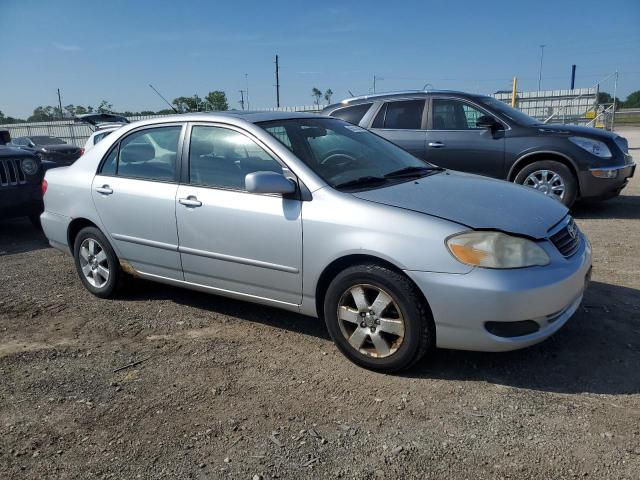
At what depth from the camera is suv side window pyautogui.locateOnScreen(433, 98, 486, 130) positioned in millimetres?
7621

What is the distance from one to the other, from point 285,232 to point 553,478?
1.98 metres

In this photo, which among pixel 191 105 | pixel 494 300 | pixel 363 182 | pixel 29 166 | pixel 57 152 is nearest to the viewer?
pixel 494 300

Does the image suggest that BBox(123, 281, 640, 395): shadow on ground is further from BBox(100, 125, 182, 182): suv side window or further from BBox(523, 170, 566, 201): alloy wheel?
BBox(523, 170, 566, 201): alloy wheel

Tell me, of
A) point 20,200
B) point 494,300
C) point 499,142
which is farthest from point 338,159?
point 20,200

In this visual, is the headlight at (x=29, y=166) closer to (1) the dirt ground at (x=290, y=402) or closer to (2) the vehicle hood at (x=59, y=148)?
Answer: (1) the dirt ground at (x=290, y=402)

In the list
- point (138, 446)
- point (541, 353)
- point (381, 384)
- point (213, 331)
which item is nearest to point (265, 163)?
point (213, 331)

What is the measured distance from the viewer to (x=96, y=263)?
469cm

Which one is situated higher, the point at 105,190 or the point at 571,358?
the point at 105,190

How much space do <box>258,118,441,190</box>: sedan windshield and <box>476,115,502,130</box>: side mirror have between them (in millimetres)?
3579

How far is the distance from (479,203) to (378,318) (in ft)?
3.12

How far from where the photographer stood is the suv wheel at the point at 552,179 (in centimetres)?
719

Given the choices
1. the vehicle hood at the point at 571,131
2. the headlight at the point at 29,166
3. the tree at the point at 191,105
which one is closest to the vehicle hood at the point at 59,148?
the tree at the point at 191,105

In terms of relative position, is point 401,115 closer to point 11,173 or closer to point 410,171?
point 410,171

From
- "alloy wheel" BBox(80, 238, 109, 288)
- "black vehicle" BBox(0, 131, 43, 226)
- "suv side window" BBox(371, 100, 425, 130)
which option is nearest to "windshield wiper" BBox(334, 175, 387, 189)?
"alloy wheel" BBox(80, 238, 109, 288)
